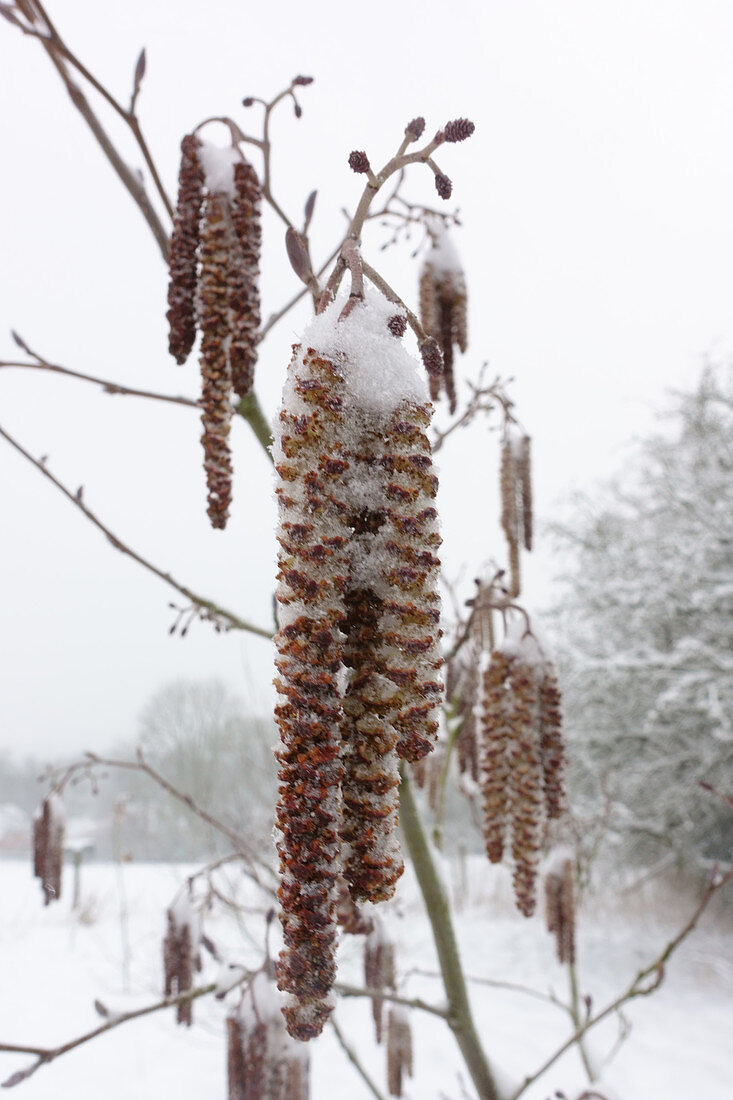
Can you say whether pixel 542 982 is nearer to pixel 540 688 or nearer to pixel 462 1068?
pixel 462 1068

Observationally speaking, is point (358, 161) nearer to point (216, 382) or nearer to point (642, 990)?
point (216, 382)

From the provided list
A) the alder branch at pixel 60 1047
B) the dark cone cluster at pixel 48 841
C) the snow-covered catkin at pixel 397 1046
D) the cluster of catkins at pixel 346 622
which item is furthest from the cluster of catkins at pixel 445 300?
the snow-covered catkin at pixel 397 1046

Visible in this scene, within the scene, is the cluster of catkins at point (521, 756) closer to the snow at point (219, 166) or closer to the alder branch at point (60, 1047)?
the alder branch at point (60, 1047)

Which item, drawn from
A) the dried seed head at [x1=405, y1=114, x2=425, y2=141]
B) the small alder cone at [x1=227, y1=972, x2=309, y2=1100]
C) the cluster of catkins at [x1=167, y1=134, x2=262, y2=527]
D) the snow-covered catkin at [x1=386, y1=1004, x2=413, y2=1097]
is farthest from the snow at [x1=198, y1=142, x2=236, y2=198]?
the snow-covered catkin at [x1=386, y1=1004, x2=413, y2=1097]

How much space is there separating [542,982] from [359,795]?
7.57 metres

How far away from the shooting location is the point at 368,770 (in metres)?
0.40

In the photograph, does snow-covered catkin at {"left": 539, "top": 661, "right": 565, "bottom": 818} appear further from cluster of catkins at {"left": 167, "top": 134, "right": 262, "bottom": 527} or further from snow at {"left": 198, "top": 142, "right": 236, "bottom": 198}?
snow at {"left": 198, "top": 142, "right": 236, "bottom": 198}

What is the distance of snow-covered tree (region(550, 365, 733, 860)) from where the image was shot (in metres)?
7.04

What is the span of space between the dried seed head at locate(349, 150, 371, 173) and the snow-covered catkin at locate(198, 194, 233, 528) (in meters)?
0.29

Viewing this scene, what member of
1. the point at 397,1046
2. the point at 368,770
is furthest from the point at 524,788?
the point at 397,1046

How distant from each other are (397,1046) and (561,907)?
70 centimetres

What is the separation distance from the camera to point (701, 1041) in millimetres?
5234

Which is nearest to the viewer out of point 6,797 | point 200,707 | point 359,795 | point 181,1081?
point 359,795

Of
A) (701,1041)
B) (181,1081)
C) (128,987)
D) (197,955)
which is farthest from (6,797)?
(197,955)
